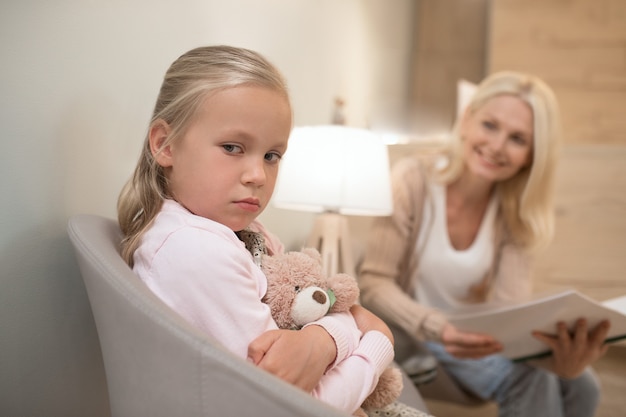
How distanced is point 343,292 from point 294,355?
0.17 m

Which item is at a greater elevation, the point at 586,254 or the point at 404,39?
the point at 404,39

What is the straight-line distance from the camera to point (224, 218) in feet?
2.17

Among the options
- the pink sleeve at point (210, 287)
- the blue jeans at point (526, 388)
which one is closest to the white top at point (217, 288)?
the pink sleeve at point (210, 287)

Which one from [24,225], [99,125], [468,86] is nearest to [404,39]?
[468,86]

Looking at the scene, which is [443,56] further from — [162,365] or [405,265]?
[162,365]

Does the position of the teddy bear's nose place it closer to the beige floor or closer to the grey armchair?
the grey armchair

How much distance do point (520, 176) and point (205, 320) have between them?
133 centimetres

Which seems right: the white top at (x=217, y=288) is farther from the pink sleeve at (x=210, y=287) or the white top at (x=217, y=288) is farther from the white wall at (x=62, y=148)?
the white wall at (x=62, y=148)

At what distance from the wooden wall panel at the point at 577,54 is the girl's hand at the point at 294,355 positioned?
2363 millimetres

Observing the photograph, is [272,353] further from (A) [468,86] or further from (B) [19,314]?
(A) [468,86]

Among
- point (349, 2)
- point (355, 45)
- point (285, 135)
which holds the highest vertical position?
point (349, 2)

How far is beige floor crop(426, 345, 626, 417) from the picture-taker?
147 centimetres

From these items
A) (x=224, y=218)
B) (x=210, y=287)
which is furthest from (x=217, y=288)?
(x=224, y=218)

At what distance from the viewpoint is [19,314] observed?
70 centimetres
